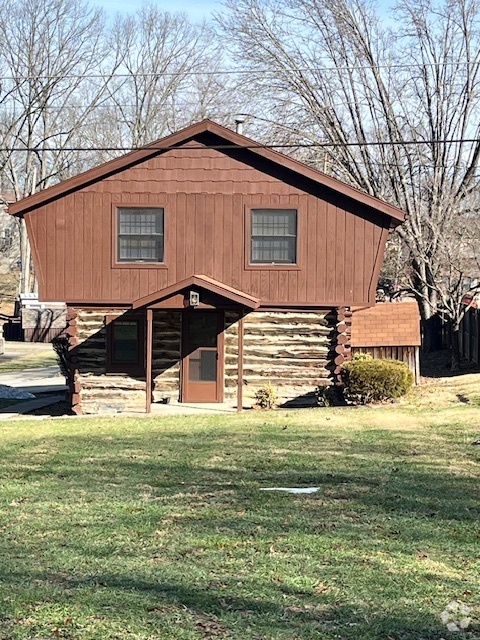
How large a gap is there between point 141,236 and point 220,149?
9.11 ft

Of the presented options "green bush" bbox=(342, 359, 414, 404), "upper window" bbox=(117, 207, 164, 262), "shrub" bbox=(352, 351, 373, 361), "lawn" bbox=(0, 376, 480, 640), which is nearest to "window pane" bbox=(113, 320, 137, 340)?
"upper window" bbox=(117, 207, 164, 262)

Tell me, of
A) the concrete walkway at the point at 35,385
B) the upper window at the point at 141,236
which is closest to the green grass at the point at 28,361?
the concrete walkway at the point at 35,385

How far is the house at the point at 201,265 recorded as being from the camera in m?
20.2

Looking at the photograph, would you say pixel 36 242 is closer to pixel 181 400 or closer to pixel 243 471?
pixel 181 400

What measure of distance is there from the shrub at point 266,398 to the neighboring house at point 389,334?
11.7ft

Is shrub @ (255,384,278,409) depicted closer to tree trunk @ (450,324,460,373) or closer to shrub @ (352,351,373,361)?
shrub @ (352,351,373,361)

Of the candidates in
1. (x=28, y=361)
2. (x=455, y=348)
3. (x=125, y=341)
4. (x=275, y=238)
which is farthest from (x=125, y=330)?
(x=28, y=361)

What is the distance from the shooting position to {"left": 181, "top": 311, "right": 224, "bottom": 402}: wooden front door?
2052 cm

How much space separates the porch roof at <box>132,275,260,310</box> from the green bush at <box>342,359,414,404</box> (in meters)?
2.73

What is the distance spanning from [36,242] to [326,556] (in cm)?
1528

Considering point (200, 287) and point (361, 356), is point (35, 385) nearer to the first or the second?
point (200, 287)

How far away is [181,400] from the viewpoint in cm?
2056

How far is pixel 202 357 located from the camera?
20.6m

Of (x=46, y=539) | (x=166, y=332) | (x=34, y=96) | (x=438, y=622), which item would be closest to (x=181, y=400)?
(x=166, y=332)
